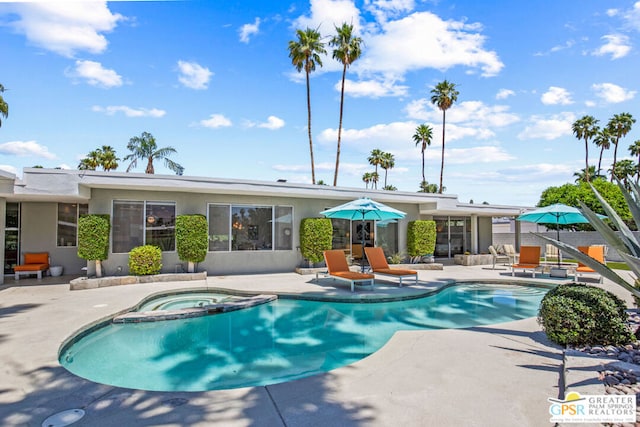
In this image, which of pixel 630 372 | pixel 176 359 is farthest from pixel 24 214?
pixel 630 372

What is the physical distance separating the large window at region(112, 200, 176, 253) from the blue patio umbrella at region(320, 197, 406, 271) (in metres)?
5.63

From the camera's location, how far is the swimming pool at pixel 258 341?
5.19m

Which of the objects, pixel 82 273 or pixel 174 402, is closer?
pixel 174 402

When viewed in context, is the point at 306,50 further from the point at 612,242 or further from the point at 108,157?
the point at 108,157

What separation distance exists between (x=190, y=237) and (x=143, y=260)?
5.28 feet

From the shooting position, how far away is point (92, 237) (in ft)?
36.0

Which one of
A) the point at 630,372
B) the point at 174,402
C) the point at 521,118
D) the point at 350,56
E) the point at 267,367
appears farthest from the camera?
the point at 350,56

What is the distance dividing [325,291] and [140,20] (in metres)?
9.61

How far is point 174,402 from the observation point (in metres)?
3.54

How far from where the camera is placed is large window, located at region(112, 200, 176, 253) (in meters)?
12.0

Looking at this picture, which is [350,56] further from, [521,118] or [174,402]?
[174,402]

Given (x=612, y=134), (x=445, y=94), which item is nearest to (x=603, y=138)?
(x=612, y=134)

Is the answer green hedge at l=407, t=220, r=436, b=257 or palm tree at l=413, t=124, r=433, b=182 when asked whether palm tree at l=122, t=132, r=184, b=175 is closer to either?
green hedge at l=407, t=220, r=436, b=257

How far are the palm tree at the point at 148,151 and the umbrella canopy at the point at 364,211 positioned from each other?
1898 centimetres
